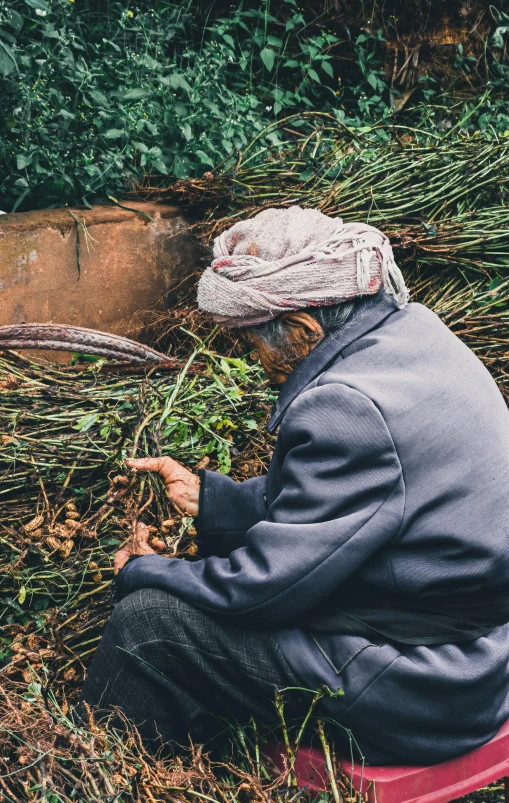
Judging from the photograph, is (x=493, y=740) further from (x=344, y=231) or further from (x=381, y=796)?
(x=344, y=231)

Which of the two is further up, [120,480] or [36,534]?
[120,480]

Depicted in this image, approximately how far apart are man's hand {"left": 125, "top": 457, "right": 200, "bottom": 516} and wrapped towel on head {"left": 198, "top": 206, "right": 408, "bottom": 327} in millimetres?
483

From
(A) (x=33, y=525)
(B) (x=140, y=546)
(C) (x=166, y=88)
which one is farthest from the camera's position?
(C) (x=166, y=88)

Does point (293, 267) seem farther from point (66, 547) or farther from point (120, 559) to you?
point (66, 547)

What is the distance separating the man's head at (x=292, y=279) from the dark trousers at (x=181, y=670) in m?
0.65

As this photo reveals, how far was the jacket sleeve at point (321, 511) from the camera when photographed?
167 cm

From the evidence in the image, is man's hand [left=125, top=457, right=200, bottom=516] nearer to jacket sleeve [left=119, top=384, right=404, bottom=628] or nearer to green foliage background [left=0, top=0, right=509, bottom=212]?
jacket sleeve [left=119, top=384, right=404, bottom=628]

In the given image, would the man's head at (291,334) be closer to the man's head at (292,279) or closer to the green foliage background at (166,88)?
the man's head at (292,279)

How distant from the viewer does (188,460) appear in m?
2.90

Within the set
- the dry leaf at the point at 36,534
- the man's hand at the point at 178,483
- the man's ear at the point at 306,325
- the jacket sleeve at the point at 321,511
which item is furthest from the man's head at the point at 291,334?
the dry leaf at the point at 36,534

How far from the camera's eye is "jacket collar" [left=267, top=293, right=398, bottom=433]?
191cm

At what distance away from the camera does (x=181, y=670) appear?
1872 millimetres

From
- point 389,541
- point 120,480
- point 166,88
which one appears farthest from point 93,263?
point 389,541

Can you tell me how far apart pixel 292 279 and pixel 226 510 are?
0.68m
